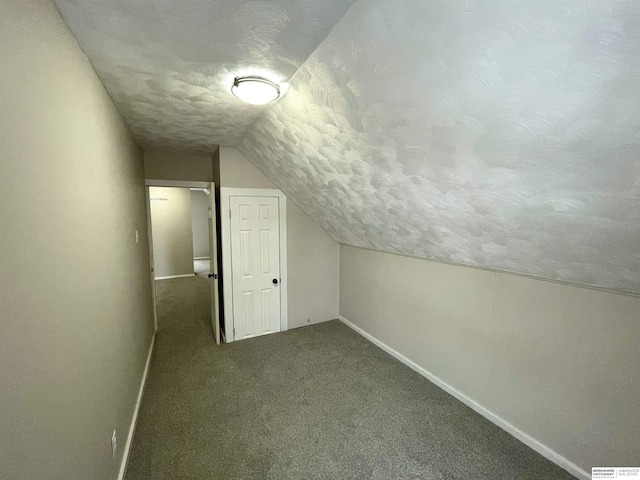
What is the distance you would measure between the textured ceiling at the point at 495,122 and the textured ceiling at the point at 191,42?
14 centimetres

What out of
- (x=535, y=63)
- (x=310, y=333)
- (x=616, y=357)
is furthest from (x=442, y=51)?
(x=310, y=333)

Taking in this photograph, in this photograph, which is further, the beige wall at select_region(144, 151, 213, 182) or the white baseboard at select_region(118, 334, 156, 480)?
the beige wall at select_region(144, 151, 213, 182)

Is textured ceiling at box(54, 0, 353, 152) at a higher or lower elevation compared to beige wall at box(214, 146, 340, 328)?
higher

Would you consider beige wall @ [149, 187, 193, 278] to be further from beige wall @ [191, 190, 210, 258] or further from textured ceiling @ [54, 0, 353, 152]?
textured ceiling @ [54, 0, 353, 152]

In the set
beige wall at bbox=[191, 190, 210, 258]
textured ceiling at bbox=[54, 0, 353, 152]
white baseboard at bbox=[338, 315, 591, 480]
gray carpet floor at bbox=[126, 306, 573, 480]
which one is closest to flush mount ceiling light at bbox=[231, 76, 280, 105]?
textured ceiling at bbox=[54, 0, 353, 152]

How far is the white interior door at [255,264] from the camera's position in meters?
3.40

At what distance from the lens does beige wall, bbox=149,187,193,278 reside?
6.77 meters

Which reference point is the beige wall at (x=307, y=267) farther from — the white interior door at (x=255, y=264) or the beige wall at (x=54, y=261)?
the beige wall at (x=54, y=261)

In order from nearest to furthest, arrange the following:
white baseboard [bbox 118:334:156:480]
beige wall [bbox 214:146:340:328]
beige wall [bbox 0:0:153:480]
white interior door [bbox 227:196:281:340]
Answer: beige wall [bbox 0:0:153:480] < white baseboard [bbox 118:334:156:480] < white interior door [bbox 227:196:281:340] < beige wall [bbox 214:146:340:328]

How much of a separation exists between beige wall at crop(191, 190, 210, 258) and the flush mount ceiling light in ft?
23.6

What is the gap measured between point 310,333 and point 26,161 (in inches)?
133

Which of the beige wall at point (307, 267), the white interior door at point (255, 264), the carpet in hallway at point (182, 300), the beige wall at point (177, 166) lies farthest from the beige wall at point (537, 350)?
the carpet in hallway at point (182, 300)

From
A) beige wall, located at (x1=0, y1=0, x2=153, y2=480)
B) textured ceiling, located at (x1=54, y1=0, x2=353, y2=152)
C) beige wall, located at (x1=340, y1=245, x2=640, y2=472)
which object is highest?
textured ceiling, located at (x1=54, y1=0, x2=353, y2=152)

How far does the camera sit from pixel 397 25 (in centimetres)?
102
